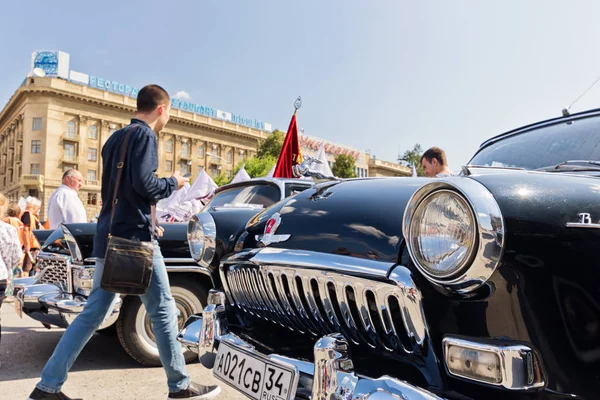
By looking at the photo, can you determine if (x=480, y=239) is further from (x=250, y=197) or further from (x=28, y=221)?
(x=28, y=221)

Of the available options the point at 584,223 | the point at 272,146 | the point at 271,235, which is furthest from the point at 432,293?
the point at 272,146

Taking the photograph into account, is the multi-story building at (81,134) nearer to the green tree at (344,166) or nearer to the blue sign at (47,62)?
the blue sign at (47,62)

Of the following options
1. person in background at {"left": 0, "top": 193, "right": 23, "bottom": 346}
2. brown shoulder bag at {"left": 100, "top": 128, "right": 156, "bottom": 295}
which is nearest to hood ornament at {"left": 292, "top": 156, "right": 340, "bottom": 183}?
brown shoulder bag at {"left": 100, "top": 128, "right": 156, "bottom": 295}

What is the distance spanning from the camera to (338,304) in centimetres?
168

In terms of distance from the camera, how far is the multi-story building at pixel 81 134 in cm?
5066

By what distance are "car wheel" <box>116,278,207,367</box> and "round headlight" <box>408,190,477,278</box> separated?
263 centimetres

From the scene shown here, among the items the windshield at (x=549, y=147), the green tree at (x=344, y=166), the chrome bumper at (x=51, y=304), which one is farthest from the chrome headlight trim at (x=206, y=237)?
the green tree at (x=344, y=166)

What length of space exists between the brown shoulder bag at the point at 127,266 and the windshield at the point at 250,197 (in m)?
1.85

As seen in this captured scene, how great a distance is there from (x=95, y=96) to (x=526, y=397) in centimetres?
5866

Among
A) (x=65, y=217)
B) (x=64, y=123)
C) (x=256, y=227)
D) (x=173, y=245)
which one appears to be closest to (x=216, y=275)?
(x=256, y=227)

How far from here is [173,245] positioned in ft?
12.5

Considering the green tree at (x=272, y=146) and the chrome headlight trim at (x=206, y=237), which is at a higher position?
the green tree at (x=272, y=146)

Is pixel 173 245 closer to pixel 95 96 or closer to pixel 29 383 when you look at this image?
pixel 29 383

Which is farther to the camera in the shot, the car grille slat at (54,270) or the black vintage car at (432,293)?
the car grille slat at (54,270)
